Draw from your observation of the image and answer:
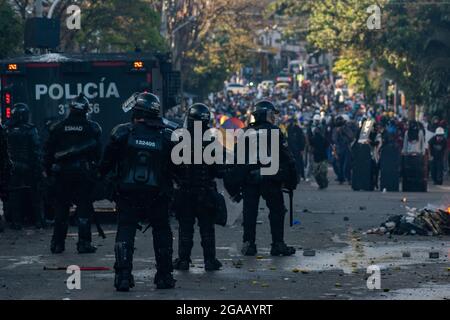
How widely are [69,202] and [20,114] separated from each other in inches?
134

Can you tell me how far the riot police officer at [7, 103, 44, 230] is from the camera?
20844 mm

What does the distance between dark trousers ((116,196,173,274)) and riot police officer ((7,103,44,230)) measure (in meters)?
7.06

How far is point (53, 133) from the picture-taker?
1736cm

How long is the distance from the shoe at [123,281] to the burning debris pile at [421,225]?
7.51 meters

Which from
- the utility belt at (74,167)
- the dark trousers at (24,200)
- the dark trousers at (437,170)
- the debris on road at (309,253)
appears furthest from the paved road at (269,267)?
the dark trousers at (437,170)

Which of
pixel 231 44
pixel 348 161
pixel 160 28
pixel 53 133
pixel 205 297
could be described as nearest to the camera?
pixel 205 297

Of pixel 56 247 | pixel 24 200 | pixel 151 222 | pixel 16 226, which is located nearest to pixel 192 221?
pixel 151 222

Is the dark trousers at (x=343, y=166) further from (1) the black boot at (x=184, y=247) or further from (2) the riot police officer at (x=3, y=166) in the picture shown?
(1) the black boot at (x=184, y=247)

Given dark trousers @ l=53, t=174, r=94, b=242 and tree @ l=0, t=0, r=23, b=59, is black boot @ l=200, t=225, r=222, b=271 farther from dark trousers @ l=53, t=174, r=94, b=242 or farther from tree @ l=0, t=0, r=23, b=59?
tree @ l=0, t=0, r=23, b=59

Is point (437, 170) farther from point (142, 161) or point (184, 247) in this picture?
point (142, 161)

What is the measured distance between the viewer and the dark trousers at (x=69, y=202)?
17453mm
